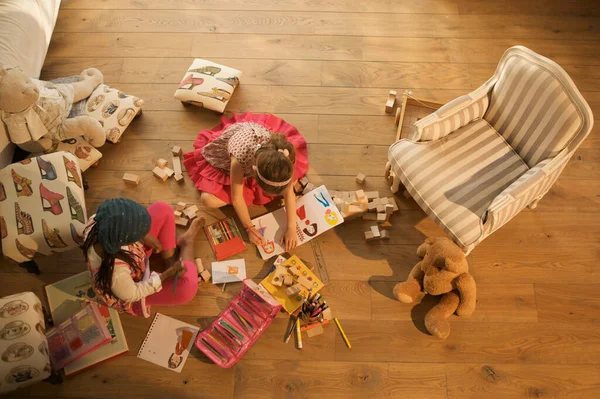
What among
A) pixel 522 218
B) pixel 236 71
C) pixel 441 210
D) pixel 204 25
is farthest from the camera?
pixel 204 25

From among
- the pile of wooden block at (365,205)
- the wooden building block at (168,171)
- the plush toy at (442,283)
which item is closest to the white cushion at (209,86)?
the wooden building block at (168,171)

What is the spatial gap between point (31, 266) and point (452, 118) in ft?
7.21

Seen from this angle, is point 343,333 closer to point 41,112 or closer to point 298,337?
point 298,337

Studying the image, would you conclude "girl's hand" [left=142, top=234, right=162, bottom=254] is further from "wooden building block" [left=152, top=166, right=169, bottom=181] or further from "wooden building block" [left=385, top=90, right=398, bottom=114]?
"wooden building block" [left=385, top=90, right=398, bottom=114]

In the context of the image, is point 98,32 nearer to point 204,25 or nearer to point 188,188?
point 204,25

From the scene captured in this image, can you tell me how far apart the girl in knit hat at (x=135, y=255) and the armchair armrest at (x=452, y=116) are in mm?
1221

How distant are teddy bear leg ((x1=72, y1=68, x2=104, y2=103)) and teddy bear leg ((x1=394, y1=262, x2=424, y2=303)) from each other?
2017mm

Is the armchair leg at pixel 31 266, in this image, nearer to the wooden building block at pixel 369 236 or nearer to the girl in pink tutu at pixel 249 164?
the girl in pink tutu at pixel 249 164

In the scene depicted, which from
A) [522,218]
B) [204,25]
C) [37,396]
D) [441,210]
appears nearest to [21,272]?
[37,396]

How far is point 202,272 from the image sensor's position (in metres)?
2.58

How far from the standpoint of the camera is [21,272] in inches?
104

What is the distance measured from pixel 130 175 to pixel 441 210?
1661 mm

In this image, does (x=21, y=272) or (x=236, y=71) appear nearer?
(x=21, y=272)

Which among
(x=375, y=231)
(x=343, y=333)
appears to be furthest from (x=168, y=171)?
(x=343, y=333)
